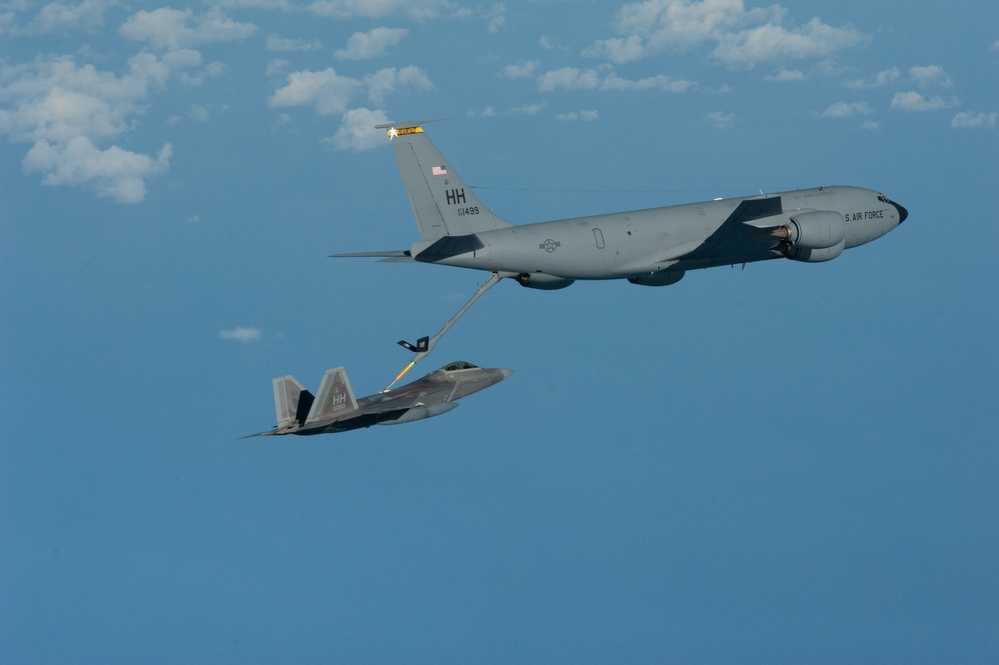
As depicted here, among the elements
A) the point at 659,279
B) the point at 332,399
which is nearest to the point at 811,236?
the point at 659,279

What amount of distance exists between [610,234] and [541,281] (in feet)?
10.5

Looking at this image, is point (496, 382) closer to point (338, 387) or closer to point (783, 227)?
point (338, 387)

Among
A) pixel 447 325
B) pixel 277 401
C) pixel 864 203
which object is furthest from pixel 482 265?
pixel 864 203

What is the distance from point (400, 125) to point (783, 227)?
51.8ft

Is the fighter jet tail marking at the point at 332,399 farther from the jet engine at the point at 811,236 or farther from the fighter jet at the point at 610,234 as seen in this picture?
the jet engine at the point at 811,236

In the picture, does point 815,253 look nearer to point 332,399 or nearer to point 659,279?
point 659,279

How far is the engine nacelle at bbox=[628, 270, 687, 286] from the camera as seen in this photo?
56812 millimetres

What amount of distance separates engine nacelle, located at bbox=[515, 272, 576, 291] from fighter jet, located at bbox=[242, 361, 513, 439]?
4747 millimetres

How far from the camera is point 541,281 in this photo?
53.5 m

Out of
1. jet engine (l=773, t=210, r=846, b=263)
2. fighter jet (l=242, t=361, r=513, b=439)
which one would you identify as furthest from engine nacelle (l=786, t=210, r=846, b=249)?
fighter jet (l=242, t=361, r=513, b=439)

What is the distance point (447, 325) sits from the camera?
Answer: 51.8 m

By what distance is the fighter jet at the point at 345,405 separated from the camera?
48031 millimetres

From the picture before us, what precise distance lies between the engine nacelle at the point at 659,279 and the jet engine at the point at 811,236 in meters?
4.18

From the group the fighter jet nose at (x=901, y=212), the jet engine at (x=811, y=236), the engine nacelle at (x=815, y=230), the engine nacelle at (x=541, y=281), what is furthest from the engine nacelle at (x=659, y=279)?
the fighter jet nose at (x=901, y=212)
